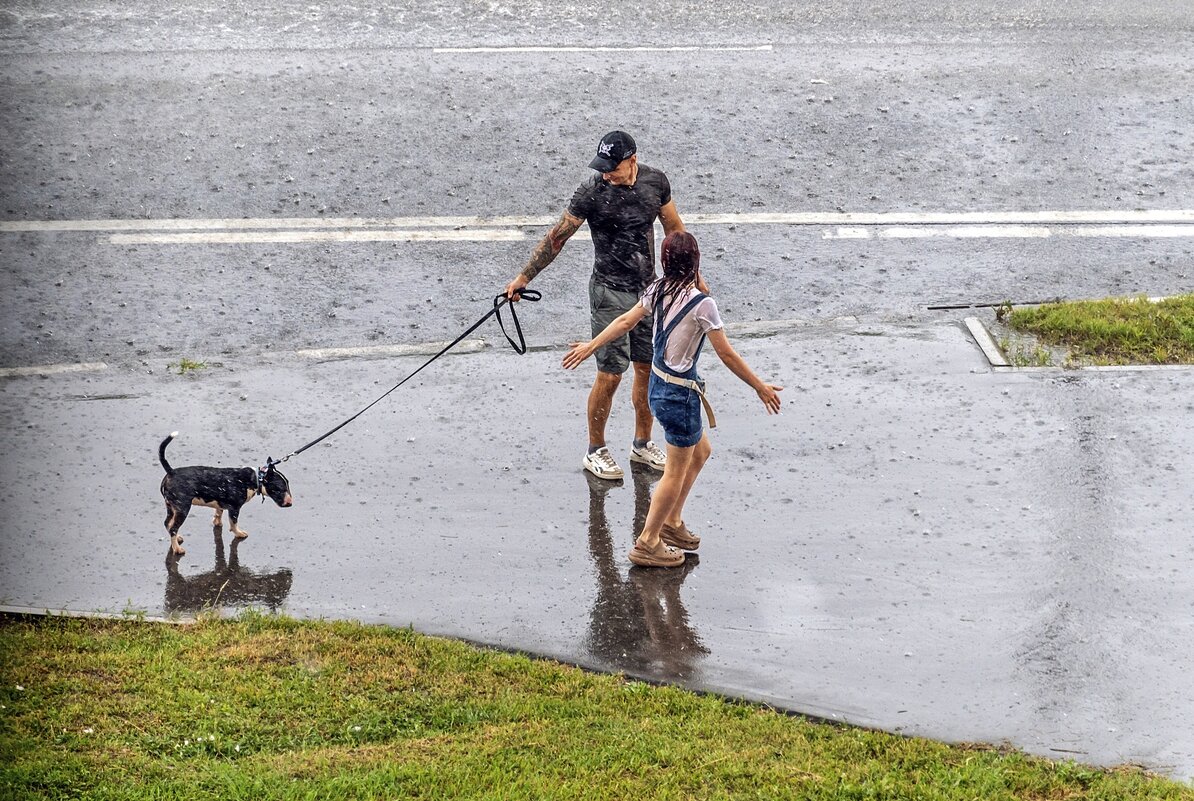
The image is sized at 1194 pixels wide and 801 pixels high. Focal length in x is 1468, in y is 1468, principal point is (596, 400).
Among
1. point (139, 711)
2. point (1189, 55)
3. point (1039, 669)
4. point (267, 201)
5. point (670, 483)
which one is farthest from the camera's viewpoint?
point (1189, 55)

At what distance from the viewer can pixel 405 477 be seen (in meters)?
8.36

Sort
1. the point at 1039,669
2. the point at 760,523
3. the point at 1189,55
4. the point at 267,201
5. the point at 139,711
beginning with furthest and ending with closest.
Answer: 1. the point at 1189,55
2. the point at 267,201
3. the point at 760,523
4. the point at 1039,669
5. the point at 139,711

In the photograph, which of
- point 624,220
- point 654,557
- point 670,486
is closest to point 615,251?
point 624,220

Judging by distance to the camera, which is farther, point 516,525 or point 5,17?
point 5,17

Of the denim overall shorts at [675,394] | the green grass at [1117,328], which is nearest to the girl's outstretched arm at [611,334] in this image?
the denim overall shorts at [675,394]

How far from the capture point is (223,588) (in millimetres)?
7270

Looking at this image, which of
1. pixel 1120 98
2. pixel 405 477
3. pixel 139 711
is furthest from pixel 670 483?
pixel 1120 98

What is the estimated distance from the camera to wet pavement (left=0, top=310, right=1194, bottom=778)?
262 inches

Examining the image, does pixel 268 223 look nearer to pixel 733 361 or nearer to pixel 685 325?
pixel 685 325

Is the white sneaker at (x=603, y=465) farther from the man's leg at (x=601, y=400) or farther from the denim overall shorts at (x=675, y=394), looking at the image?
the denim overall shorts at (x=675, y=394)

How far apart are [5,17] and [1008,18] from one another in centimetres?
1016

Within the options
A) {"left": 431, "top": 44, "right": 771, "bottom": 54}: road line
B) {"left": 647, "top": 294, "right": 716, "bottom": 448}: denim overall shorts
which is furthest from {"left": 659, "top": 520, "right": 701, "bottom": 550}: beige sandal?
{"left": 431, "top": 44, "right": 771, "bottom": 54}: road line

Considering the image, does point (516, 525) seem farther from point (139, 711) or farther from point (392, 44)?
point (392, 44)

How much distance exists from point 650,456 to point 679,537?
919 millimetres
